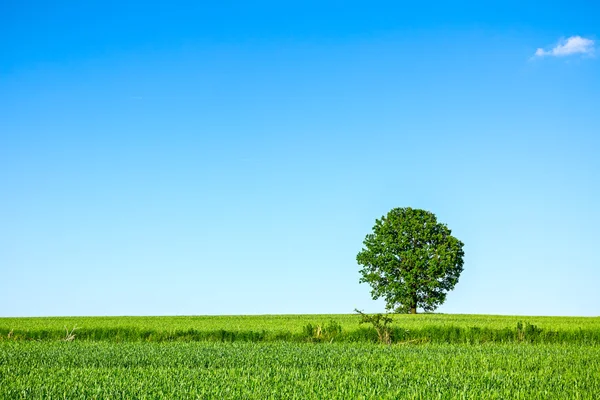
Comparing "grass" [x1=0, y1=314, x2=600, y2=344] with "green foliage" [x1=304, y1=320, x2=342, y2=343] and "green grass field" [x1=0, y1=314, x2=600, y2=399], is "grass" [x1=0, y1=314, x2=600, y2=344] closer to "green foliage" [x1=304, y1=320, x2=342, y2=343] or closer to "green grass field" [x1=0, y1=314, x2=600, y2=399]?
"green foliage" [x1=304, y1=320, x2=342, y2=343]

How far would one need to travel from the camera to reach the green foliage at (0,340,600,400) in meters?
10.3

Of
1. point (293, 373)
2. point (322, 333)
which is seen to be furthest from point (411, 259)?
point (293, 373)

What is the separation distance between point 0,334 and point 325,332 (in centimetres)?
1641

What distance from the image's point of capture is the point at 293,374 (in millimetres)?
12766

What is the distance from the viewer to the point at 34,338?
27594 mm

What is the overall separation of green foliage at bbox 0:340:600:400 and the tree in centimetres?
3380

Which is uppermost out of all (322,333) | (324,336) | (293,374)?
(293,374)

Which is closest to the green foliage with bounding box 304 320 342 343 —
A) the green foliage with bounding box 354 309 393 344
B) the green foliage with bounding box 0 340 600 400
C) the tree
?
the green foliage with bounding box 354 309 393 344

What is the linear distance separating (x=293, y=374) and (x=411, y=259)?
4239cm

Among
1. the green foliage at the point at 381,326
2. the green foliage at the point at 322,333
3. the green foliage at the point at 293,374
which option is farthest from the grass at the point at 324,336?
the green foliage at the point at 293,374

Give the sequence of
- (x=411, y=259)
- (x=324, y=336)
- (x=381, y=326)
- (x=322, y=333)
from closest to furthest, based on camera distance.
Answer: (x=381, y=326)
(x=324, y=336)
(x=322, y=333)
(x=411, y=259)

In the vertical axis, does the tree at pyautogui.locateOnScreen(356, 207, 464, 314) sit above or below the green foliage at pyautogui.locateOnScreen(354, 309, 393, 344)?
above

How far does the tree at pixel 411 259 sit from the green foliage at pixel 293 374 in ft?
111

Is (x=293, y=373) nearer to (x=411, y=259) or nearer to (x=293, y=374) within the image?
(x=293, y=374)
